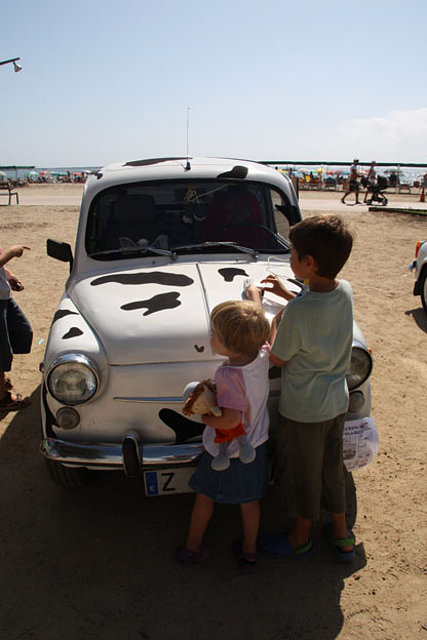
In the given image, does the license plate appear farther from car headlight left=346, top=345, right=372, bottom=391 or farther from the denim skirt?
car headlight left=346, top=345, right=372, bottom=391

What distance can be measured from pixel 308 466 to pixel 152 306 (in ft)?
3.85

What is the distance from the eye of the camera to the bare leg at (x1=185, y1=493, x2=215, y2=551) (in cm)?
245

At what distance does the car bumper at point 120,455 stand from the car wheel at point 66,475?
333mm

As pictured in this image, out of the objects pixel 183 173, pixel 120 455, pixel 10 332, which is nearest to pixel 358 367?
pixel 120 455

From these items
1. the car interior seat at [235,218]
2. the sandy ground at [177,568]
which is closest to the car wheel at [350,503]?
the sandy ground at [177,568]

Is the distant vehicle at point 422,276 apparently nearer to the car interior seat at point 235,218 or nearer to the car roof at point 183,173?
the car roof at point 183,173

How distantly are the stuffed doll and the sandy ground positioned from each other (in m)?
0.65

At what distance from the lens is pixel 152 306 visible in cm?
275

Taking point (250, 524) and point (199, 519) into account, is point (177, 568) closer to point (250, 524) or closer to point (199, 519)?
point (199, 519)

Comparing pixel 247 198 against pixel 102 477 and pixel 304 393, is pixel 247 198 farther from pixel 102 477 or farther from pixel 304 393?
pixel 102 477

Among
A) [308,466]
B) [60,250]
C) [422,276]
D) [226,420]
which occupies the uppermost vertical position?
[60,250]

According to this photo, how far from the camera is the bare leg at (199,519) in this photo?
96.6 inches

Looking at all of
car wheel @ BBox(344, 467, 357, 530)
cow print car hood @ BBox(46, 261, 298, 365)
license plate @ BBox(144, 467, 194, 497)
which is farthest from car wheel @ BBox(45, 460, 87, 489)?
car wheel @ BBox(344, 467, 357, 530)

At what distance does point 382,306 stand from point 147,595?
17.6 feet
